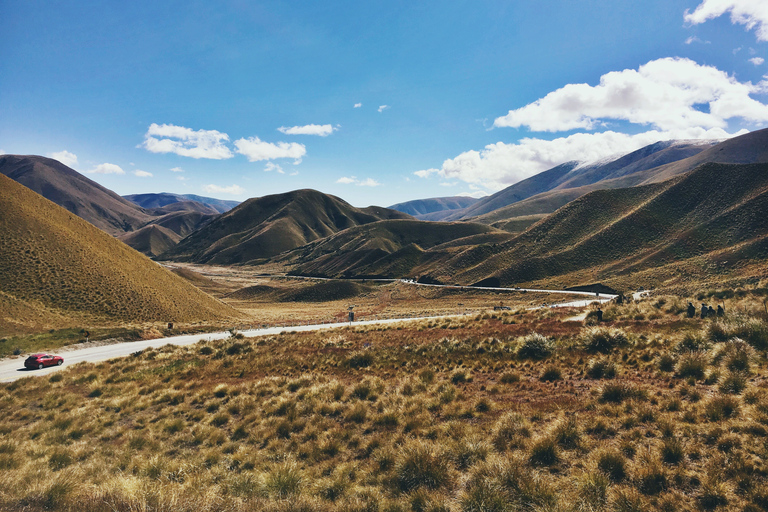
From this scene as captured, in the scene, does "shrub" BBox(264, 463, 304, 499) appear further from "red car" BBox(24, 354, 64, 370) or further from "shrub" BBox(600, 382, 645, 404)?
"red car" BBox(24, 354, 64, 370)

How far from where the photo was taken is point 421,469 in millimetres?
6676

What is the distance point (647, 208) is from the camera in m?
87.1

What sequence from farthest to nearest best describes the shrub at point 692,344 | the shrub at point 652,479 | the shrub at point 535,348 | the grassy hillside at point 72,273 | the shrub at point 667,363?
the grassy hillside at point 72,273 < the shrub at point 535,348 < the shrub at point 692,344 < the shrub at point 667,363 < the shrub at point 652,479

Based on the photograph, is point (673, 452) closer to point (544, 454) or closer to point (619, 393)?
point (544, 454)

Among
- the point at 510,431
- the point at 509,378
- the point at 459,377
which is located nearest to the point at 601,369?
the point at 509,378

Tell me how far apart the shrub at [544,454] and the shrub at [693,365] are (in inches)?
243

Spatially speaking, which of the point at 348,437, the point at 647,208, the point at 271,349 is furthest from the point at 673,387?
the point at 647,208

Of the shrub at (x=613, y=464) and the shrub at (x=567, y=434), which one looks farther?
the shrub at (x=567, y=434)

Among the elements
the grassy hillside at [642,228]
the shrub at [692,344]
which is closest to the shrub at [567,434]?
the shrub at [692,344]

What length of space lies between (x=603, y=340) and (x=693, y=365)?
429cm

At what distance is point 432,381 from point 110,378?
16.1m

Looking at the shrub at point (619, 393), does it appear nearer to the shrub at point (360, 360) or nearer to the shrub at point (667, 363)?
the shrub at point (667, 363)

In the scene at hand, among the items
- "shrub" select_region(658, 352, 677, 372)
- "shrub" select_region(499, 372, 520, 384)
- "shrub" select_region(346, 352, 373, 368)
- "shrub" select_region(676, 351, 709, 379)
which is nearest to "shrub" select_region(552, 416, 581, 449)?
"shrub" select_region(499, 372, 520, 384)

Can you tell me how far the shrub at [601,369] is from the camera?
35.9ft
